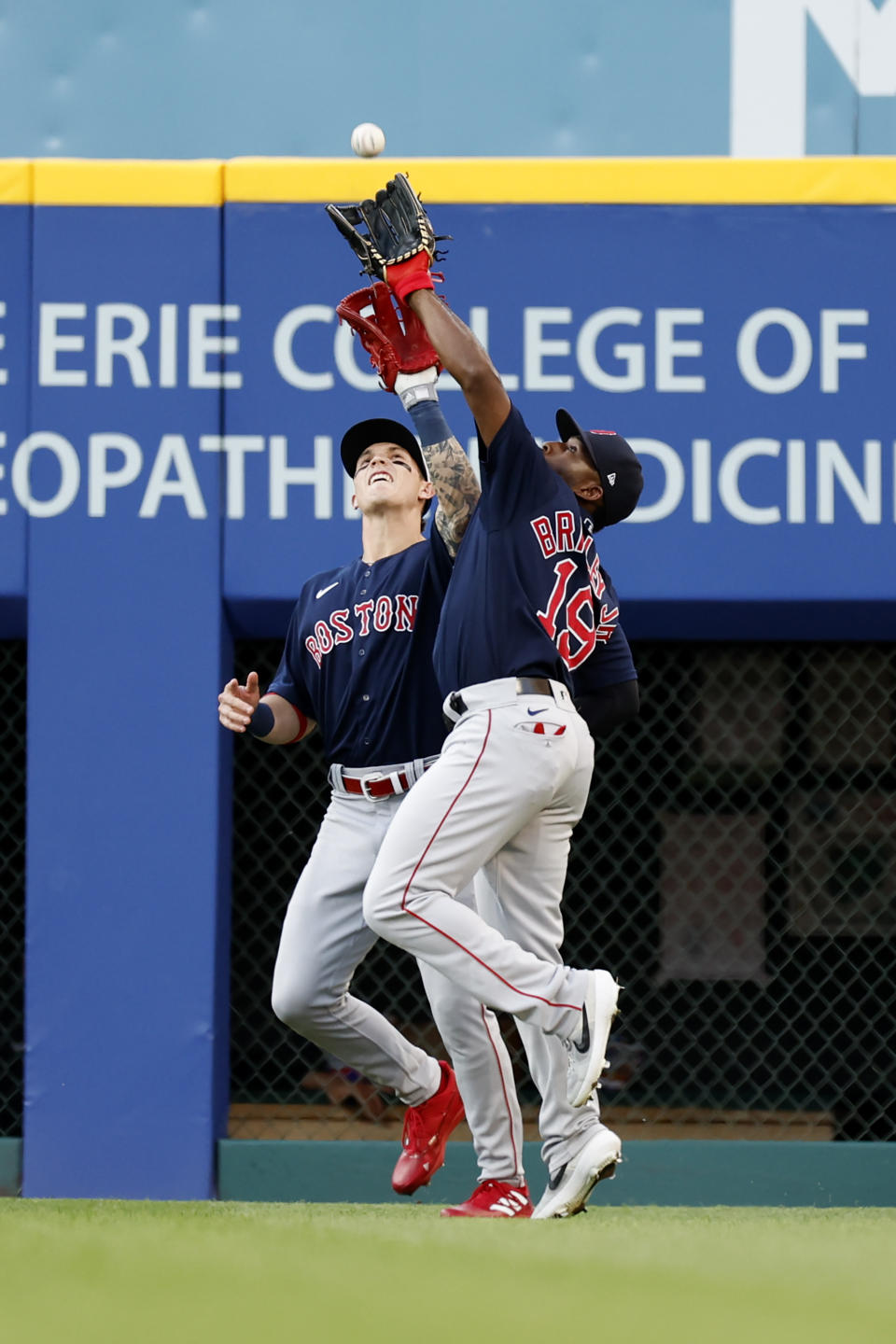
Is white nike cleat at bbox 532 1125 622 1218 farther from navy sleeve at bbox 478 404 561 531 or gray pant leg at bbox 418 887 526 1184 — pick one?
navy sleeve at bbox 478 404 561 531

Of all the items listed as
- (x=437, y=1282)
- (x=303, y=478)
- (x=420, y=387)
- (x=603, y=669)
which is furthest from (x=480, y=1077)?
(x=303, y=478)

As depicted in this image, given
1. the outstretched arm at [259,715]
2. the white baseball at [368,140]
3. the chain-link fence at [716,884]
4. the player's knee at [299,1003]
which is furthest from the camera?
the chain-link fence at [716,884]

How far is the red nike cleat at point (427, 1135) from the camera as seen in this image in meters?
4.00

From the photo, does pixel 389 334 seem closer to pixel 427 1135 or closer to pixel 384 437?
pixel 384 437

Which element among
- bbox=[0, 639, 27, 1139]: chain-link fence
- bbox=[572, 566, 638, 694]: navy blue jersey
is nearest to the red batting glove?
bbox=[572, 566, 638, 694]: navy blue jersey

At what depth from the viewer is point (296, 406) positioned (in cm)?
547

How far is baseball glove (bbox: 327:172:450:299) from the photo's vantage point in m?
3.55

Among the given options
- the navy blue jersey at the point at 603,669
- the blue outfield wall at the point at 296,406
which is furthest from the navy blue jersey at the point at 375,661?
the blue outfield wall at the point at 296,406

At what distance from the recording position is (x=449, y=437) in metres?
3.74

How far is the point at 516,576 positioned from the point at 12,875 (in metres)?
3.73

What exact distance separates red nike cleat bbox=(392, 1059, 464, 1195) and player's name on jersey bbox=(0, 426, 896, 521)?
6.96 ft

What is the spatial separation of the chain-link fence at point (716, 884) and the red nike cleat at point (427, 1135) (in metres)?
2.02

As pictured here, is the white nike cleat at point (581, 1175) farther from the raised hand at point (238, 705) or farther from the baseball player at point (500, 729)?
the raised hand at point (238, 705)

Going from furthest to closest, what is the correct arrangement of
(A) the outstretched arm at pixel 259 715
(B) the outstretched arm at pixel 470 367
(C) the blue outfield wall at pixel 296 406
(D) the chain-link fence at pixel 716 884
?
(D) the chain-link fence at pixel 716 884 → (C) the blue outfield wall at pixel 296 406 → (A) the outstretched arm at pixel 259 715 → (B) the outstretched arm at pixel 470 367
